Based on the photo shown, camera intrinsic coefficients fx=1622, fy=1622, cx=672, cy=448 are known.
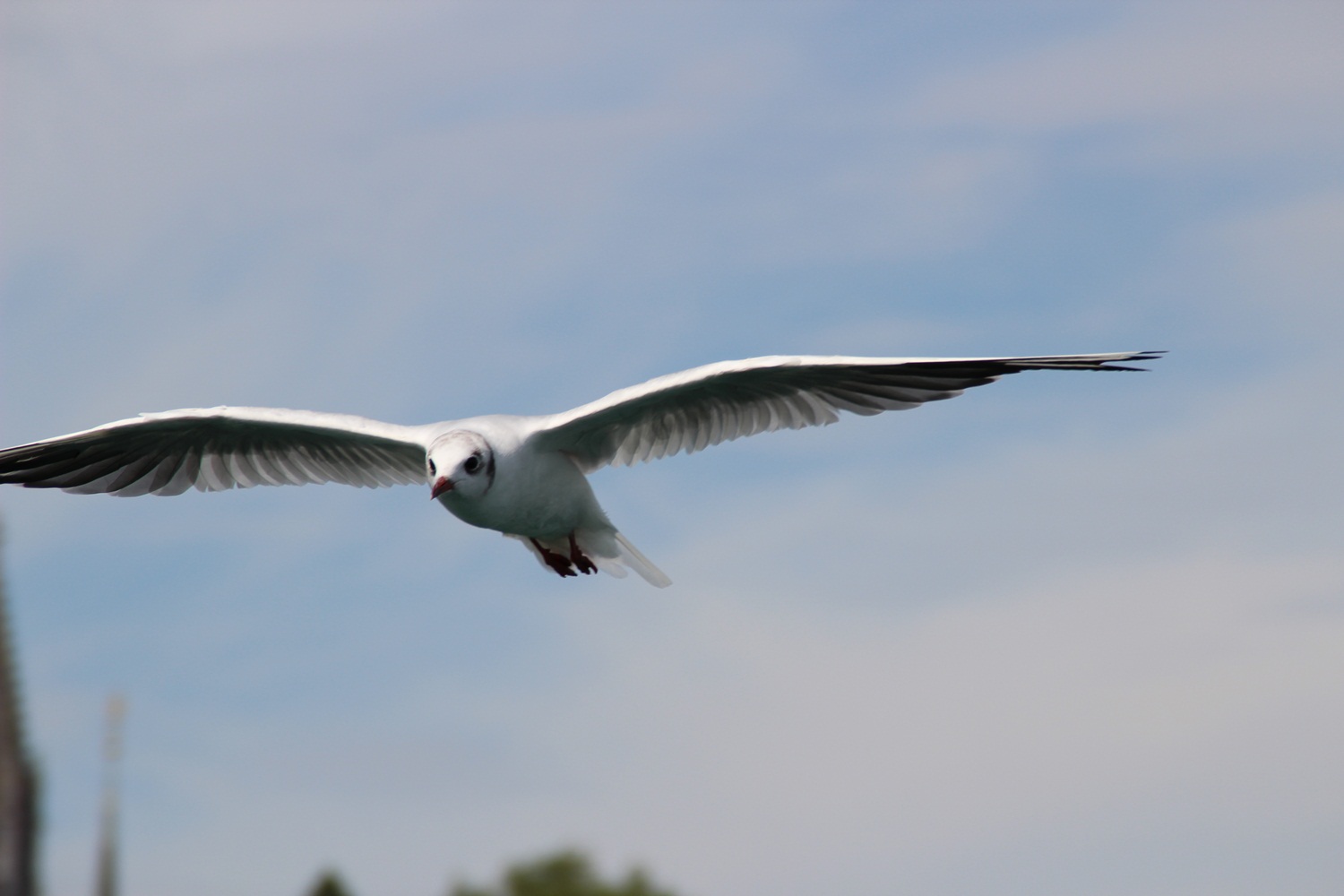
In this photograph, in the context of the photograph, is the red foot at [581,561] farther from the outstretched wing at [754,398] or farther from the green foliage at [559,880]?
the green foliage at [559,880]

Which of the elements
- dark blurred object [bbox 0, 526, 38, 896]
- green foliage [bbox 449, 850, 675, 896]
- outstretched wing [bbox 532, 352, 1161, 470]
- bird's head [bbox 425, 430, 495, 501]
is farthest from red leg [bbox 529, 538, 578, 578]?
dark blurred object [bbox 0, 526, 38, 896]

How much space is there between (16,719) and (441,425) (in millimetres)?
63173

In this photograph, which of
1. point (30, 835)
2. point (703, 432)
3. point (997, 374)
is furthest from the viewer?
point (30, 835)

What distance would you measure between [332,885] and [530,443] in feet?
141

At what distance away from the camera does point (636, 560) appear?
516 inches

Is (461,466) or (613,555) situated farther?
(613,555)

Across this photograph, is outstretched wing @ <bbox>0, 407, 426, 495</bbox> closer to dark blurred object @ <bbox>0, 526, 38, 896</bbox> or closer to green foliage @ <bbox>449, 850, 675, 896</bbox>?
green foliage @ <bbox>449, 850, 675, 896</bbox>

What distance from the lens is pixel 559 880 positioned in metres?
52.6

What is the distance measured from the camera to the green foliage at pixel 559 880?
5247 cm

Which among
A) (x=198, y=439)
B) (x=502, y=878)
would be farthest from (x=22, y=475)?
(x=502, y=878)

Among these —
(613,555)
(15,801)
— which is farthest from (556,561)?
(15,801)

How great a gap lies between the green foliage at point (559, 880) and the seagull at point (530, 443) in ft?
134

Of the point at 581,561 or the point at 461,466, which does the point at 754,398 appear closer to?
the point at 581,561

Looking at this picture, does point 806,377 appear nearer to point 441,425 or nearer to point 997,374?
point 997,374
